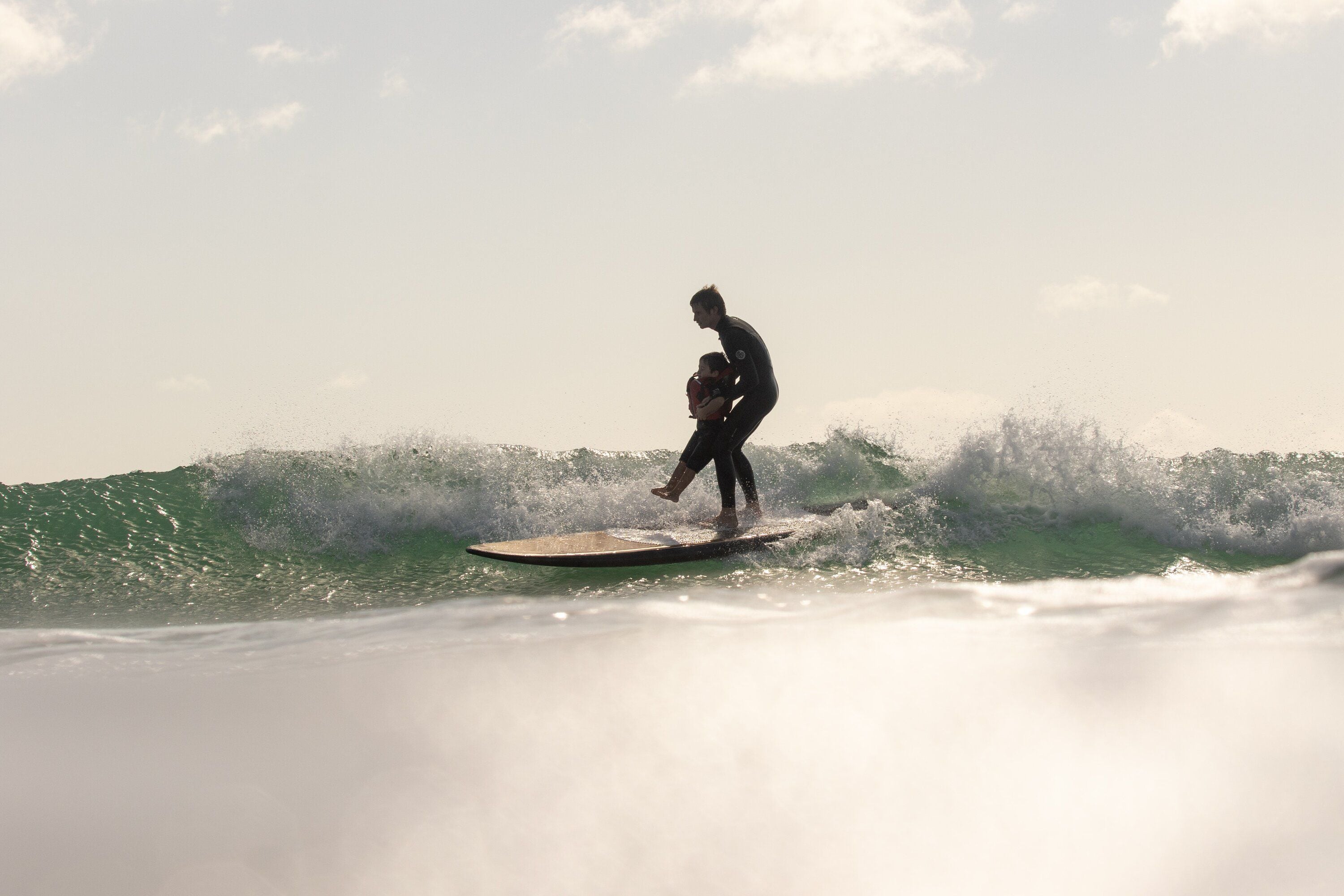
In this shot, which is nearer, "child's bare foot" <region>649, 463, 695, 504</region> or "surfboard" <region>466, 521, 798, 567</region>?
"surfboard" <region>466, 521, 798, 567</region>

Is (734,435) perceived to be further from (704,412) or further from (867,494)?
(867,494)

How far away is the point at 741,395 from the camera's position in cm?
716

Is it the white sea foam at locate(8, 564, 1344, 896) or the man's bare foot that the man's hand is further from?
the white sea foam at locate(8, 564, 1344, 896)

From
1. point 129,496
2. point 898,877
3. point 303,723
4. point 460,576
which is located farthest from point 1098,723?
point 129,496

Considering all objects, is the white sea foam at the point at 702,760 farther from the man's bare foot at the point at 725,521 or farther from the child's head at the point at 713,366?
the child's head at the point at 713,366

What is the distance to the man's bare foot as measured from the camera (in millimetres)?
7191

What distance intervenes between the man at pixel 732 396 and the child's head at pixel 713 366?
0.26 ft

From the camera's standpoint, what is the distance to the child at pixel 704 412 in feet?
23.4

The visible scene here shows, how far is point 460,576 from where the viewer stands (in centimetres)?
A: 677

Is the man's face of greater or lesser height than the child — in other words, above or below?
above

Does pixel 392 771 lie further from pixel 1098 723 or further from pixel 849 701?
pixel 1098 723

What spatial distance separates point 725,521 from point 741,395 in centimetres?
99

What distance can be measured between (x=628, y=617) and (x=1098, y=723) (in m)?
2.58

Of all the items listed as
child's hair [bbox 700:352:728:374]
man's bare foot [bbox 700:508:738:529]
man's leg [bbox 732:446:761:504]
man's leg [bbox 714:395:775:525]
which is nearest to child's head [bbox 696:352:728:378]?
child's hair [bbox 700:352:728:374]
